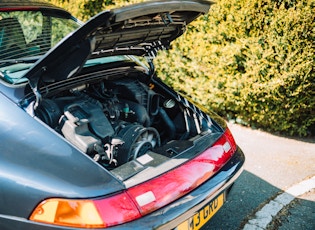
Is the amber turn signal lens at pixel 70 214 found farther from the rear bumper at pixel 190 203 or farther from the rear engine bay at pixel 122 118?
the rear engine bay at pixel 122 118

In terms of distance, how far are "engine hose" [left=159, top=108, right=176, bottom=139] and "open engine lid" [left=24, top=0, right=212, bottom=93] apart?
0.68 m

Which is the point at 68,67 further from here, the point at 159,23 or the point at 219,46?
the point at 219,46

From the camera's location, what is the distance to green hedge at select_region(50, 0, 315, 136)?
13.1 feet

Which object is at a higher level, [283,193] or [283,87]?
[283,87]

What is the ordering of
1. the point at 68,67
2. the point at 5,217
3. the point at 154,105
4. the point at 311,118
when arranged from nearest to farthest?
the point at 5,217 < the point at 68,67 < the point at 154,105 < the point at 311,118

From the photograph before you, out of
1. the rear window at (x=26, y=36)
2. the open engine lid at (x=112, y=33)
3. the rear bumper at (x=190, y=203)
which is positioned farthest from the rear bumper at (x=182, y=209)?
the rear window at (x=26, y=36)

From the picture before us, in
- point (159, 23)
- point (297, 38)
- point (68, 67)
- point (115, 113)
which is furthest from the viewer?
point (297, 38)

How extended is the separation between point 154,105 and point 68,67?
3.72ft

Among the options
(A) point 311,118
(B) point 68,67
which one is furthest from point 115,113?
(A) point 311,118

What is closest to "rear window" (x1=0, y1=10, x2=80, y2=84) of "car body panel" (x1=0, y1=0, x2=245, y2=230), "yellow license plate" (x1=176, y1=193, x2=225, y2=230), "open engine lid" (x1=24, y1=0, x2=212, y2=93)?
"car body panel" (x1=0, y1=0, x2=245, y2=230)

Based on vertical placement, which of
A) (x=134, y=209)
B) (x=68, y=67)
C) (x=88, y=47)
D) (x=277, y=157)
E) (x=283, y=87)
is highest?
(x=88, y=47)

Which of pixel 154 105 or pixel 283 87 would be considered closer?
pixel 154 105

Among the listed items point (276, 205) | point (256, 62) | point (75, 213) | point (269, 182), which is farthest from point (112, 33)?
point (256, 62)

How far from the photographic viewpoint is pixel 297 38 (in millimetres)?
3971
